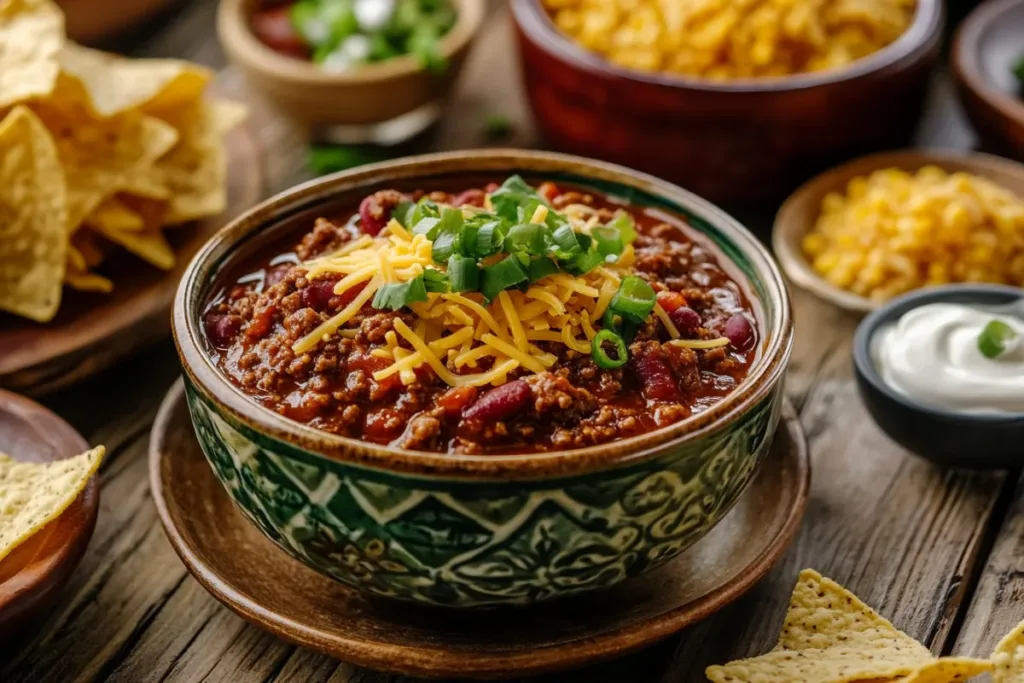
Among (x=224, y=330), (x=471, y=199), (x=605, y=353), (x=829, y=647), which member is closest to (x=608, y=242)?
(x=605, y=353)

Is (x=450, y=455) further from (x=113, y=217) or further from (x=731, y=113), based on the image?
(x=731, y=113)

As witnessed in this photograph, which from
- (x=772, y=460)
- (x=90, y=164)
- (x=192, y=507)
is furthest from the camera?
(x=90, y=164)

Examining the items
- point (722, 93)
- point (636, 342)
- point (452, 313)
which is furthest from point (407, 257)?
point (722, 93)

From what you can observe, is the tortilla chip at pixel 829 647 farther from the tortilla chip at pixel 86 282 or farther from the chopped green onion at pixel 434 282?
the tortilla chip at pixel 86 282

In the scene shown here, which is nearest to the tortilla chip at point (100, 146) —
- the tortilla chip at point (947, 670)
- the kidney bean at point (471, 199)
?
the kidney bean at point (471, 199)

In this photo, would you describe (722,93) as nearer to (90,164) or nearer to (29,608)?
(90,164)

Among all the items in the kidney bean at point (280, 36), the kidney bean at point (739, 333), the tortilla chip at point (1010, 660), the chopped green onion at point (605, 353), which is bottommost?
the kidney bean at point (280, 36)
